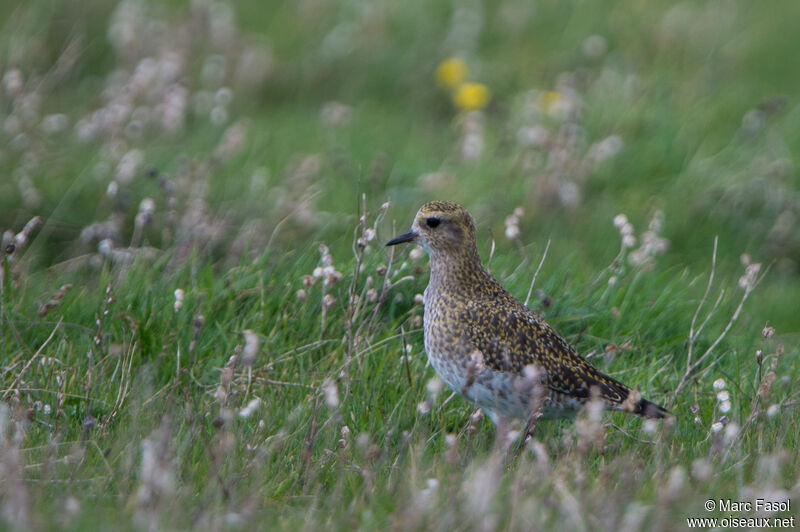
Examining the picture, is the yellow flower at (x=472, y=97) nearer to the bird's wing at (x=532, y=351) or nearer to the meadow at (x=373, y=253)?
the meadow at (x=373, y=253)

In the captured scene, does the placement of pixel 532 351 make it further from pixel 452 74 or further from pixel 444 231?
pixel 452 74

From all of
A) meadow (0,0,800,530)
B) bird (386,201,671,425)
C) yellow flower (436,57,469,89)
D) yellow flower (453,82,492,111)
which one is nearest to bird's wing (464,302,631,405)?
bird (386,201,671,425)

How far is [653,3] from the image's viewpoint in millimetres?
13195

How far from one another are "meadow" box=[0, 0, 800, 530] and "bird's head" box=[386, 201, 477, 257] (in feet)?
1.16

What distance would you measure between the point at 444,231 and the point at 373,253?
1.04 meters

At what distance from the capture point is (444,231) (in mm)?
6164

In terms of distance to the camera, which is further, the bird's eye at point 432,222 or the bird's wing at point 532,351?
the bird's eye at point 432,222

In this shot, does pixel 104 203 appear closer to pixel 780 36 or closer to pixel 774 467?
pixel 774 467

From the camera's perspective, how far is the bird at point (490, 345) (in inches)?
217

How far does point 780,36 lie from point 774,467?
10.3 m

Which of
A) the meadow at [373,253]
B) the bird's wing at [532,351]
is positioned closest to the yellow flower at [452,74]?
the meadow at [373,253]

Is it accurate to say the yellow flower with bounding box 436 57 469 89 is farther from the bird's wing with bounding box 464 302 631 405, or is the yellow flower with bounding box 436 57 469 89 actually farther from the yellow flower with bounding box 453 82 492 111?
the bird's wing with bounding box 464 302 631 405

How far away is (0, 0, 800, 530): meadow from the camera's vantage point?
4.60 m

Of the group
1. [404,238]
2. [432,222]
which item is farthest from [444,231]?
[404,238]
